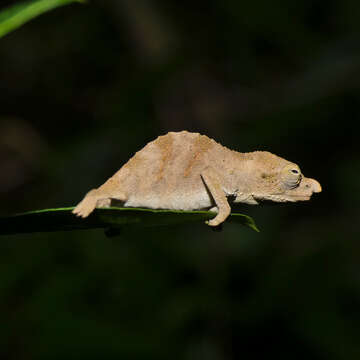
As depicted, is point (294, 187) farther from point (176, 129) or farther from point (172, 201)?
point (176, 129)

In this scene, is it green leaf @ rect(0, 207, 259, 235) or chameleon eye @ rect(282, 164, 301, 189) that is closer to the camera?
green leaf @ rect(0, 207, 259, 235)

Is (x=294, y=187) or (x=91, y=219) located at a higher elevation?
(x=91, y=219)

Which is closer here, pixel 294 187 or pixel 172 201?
pixel 172 201

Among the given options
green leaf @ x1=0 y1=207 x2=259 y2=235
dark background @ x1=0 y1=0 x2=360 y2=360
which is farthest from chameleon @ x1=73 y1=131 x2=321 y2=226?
dark background @ x1=0 y1=0 x2=360 y2=360

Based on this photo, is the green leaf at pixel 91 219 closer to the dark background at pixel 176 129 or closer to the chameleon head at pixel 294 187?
the chameleon head at pixel 294 187

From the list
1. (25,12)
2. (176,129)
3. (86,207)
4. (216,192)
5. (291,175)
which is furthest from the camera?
(176,129)

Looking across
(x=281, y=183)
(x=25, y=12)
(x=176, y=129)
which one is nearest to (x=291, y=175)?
(x=281, y=183)

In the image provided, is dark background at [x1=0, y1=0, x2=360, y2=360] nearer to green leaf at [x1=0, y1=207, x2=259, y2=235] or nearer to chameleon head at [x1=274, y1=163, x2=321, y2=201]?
chameleon head at [x1=274, y1=163, x2=321, y2=201]

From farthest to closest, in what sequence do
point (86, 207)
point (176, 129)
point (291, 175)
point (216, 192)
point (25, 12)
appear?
point (176, 129), point (291, 175), point (216, 192), point (86, 207), point (25, 12)
